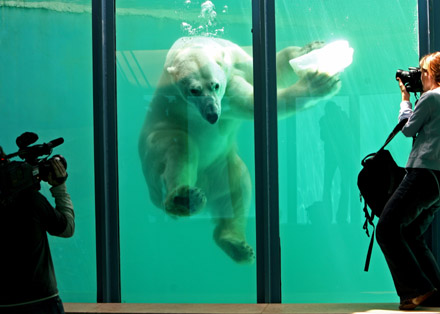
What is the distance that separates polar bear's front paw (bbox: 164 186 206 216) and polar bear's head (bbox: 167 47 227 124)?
1.69 ft

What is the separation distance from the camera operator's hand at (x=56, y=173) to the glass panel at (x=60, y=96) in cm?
158

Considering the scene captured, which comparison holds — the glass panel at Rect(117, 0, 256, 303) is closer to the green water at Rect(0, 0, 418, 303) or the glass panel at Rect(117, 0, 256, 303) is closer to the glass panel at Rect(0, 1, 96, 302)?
the green water at Rect(0, 0, 418, 303)

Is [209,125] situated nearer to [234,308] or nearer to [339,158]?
[339,158]

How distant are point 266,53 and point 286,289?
1613mm

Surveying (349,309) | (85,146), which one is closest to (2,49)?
(85,146)

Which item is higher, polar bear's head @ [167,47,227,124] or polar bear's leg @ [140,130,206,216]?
polar bear's head @ [167,47,227,124]

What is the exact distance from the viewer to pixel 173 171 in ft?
14.5

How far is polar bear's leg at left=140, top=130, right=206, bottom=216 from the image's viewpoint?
4.35 metres

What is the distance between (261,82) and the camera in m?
4.19

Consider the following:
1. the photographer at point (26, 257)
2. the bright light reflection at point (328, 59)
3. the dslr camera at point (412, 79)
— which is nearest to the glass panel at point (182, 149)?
the bright light reflection at point (328, 59)

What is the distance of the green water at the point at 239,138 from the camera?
420cm

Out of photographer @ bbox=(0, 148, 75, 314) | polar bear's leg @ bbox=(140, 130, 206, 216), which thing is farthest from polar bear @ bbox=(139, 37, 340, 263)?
photographer @ bbox=(0, 148, 75, 314)

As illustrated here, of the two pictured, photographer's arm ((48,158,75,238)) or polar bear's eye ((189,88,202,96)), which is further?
polar bear's eye ((189,88,202,96))

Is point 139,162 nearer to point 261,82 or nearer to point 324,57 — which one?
point 261,82
